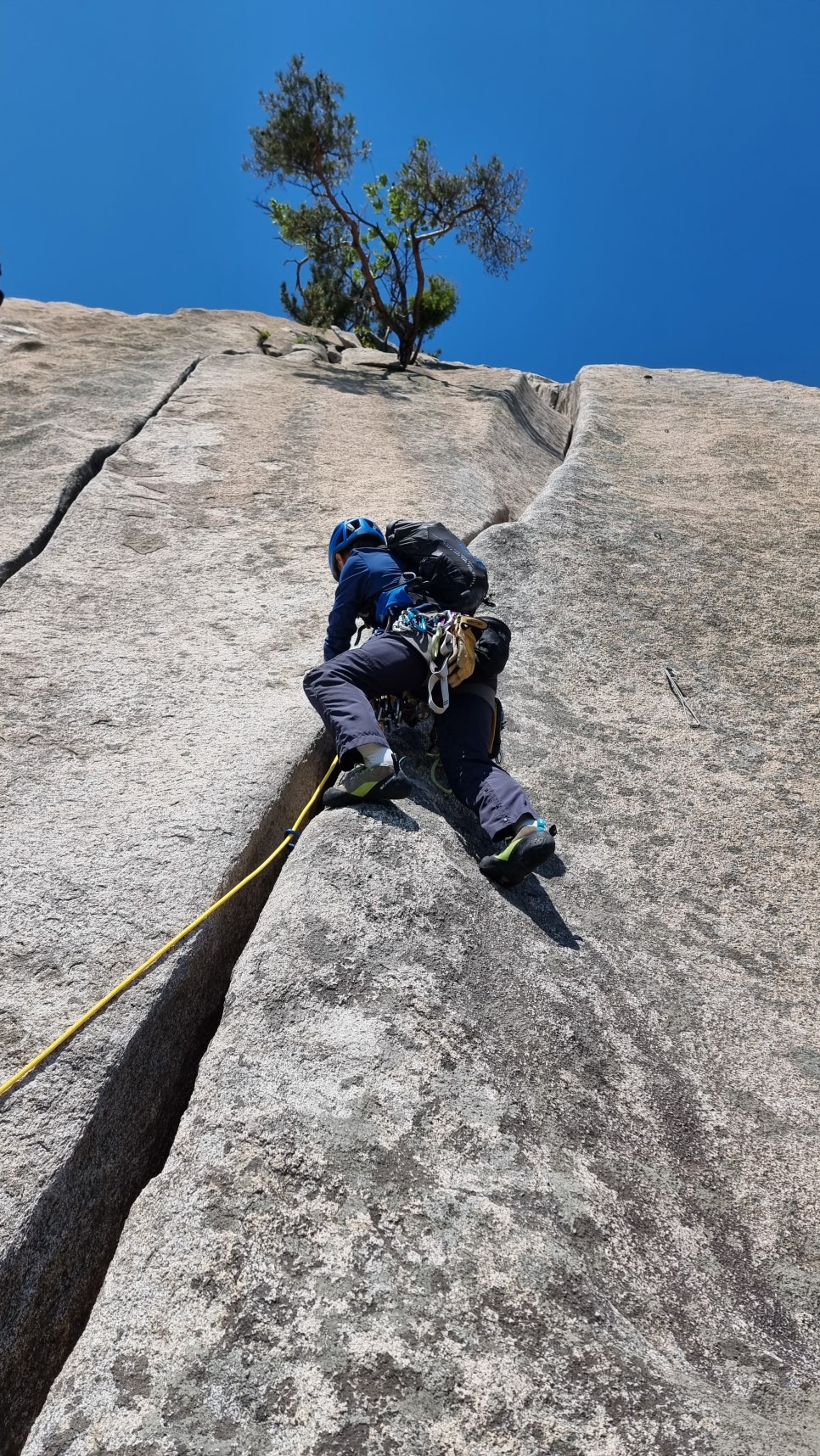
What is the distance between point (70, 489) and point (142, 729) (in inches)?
138

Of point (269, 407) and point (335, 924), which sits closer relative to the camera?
point (335, 924)

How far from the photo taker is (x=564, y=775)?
539cm

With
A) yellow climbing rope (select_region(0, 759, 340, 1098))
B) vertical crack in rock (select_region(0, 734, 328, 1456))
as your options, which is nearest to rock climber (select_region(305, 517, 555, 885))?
yellow climbing rope (select_region(0, 759, 340, 1098))

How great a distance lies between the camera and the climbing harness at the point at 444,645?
185 inches

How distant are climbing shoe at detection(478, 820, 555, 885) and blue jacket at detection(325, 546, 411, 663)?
1580 millimetres

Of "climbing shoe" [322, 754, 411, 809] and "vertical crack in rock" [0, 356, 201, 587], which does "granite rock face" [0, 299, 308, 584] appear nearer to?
"vertical crack in rock" [0, 356, 201, 587]

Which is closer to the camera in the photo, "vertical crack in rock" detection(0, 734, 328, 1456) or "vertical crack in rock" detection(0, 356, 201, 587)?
"vertical crack in rock" detection(0, 734, 328, 1456)

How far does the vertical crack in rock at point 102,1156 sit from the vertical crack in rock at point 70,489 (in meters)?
3.59

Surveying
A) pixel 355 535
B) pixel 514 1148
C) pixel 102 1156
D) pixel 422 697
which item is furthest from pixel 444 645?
pixel 102 1156

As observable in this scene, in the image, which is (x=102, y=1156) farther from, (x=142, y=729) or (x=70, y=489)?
(x=70, y=489)

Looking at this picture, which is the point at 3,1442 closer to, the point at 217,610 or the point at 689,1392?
the point at 689,1392

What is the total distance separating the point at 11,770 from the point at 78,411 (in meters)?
5.89

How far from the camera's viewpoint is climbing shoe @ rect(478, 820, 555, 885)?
417 cm

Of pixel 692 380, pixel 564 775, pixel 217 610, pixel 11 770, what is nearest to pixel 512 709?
pixel 564 775
